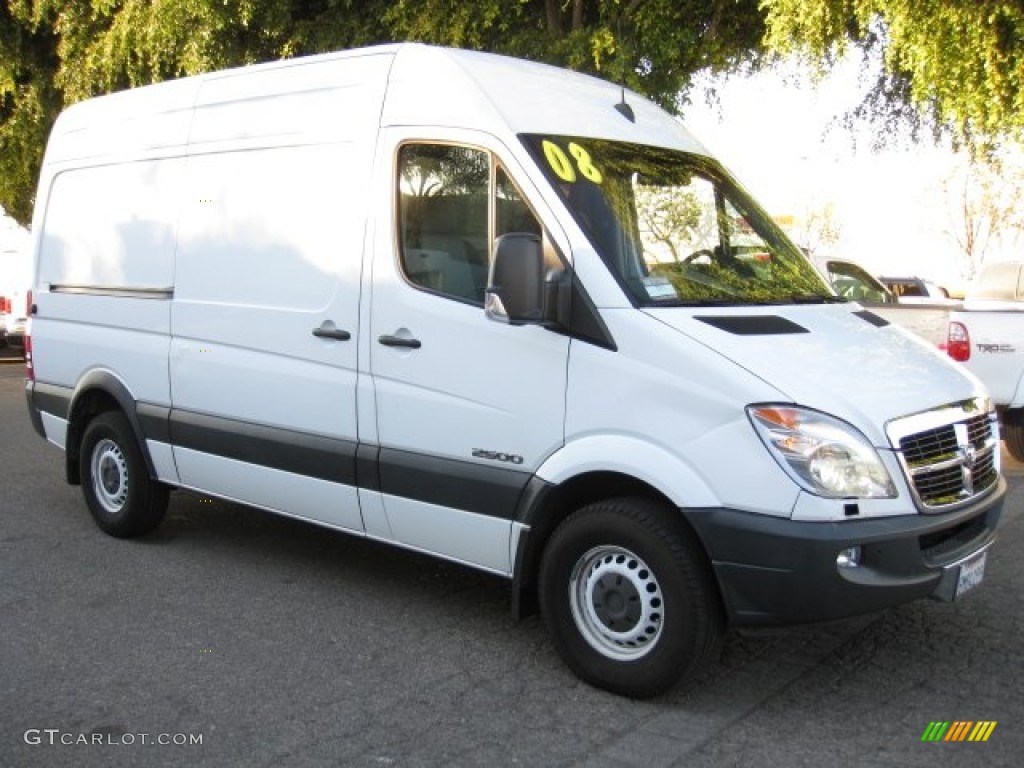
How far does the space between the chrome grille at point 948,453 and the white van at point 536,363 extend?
0.02 meters

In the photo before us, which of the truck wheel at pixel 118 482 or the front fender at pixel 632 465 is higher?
the front fender at pixel 632 465

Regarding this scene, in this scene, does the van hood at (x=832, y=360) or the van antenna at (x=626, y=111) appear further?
Result: the van antenna at (x=626, y=111)

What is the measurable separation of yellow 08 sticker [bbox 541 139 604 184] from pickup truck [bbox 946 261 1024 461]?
5.35m

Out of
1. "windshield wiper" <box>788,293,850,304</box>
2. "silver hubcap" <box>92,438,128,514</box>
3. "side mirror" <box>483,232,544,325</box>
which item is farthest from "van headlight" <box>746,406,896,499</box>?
"silver hubcap" <box>92,438,128,514</box>

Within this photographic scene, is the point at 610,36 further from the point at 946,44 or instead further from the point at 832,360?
the point at 832,360

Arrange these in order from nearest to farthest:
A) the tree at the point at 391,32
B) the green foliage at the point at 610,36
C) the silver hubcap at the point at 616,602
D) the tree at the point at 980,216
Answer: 1. the silver hubcap at the point at 616,602
2. the green foliage at the point at 610,36
3. the tree at the point at 391,32
4. the tree at the point at 980,216

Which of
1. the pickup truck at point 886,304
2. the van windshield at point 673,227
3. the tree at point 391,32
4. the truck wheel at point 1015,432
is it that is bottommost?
the truck wheel at point 1015,432

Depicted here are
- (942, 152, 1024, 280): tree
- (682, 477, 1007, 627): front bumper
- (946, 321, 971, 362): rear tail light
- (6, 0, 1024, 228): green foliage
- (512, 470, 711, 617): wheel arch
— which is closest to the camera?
(682, 477, 1007, 627): front bumper

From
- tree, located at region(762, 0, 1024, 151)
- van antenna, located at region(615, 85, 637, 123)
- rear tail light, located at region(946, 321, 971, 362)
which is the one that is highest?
tree, located at region(762, 0, 1024, 151)

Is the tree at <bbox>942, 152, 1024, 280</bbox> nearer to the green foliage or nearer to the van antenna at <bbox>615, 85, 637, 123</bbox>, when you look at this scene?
the green foliage

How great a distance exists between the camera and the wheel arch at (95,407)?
6.45 meters

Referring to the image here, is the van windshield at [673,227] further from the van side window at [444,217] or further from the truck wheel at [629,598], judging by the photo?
the truck wheel at [629,598]

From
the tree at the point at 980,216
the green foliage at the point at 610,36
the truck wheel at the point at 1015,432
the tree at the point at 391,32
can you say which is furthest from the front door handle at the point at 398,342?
the tree at the point at 980,216

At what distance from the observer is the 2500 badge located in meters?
4.59
